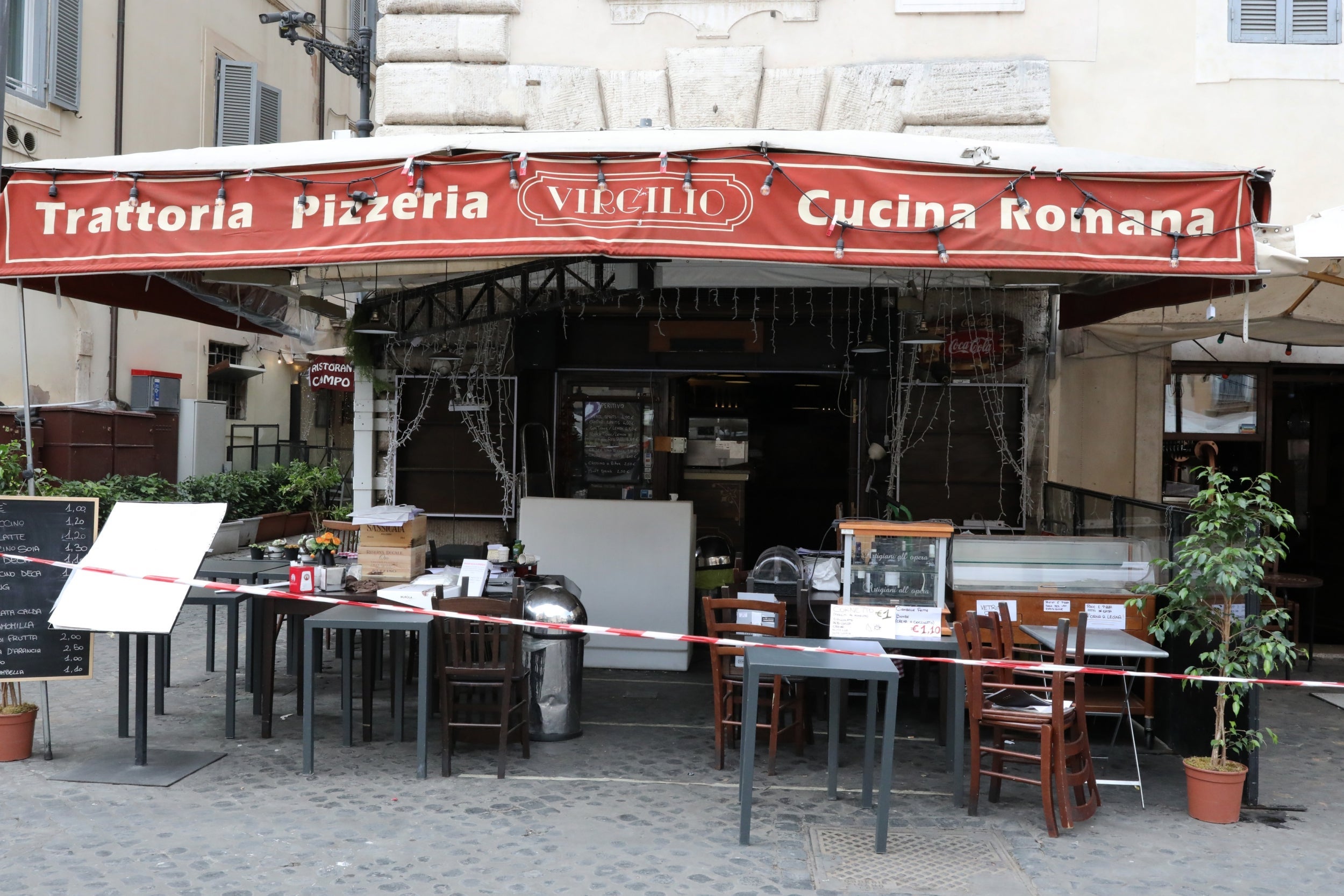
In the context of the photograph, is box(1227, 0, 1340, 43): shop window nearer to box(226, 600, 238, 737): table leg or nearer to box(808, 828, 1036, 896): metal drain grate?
box(808, 828, 1036, 896): metal drain grate

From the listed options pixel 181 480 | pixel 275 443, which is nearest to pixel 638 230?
pixel 181 480

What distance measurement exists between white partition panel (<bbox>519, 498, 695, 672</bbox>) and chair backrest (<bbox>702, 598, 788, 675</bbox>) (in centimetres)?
257

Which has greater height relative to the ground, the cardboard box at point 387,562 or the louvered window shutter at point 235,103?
the louvered window shutter at point 235,103

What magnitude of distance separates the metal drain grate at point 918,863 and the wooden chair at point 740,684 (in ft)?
3.13

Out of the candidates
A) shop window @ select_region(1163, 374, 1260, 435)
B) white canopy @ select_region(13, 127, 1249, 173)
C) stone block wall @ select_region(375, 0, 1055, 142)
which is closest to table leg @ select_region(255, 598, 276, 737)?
white canopy @ select_region(13, 127, 1249, 173)

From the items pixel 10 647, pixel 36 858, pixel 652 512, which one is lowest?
pixel 36 858

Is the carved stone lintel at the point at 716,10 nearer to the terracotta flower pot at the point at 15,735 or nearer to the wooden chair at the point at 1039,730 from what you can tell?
the wooden chair at the point at 1039,730

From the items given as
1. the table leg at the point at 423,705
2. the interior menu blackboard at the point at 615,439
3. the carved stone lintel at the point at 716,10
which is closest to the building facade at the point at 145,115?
the interior menu blackboard at the point at 615,439

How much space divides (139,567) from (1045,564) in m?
5.47

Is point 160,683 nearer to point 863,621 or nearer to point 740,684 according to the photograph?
point 740,684

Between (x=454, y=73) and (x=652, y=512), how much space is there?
4.38m

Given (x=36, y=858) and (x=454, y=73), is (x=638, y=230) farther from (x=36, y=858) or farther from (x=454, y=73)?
(x=454, y=73)

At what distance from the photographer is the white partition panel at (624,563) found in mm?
8930

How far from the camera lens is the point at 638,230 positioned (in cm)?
536
